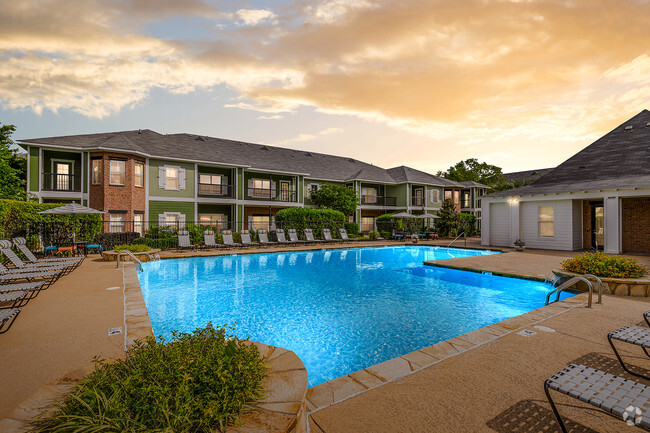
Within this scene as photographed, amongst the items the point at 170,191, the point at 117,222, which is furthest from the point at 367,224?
the point at 117,222

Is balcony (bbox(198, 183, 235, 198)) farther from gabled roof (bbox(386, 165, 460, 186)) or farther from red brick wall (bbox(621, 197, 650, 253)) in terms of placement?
red brick wall (bbox(621, 197, 650, 253))

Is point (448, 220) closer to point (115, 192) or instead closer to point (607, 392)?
point (115, 192)

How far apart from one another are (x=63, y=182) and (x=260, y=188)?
42.7 feet

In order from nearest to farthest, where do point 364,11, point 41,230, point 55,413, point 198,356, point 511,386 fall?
1. point 55,413
2. point 198,356
3. point 511,386
4. point 364,11
5. point 41,230

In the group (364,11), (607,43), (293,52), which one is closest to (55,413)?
(364,11)

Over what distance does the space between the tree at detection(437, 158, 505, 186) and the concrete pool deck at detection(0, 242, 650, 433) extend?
45093mm

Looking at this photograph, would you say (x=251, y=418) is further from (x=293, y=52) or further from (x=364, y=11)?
(x=293, y=52)

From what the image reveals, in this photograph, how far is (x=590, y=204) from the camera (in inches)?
627

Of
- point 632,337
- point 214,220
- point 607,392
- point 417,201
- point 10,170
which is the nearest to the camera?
point 607,392

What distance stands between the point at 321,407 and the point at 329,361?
2075mm

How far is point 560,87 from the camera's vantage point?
1462cm

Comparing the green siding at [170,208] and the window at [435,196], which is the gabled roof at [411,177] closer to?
the window at [435,196]

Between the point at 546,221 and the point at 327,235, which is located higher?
the point at 546,221

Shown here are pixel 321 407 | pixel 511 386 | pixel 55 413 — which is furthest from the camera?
pixel 511 386
